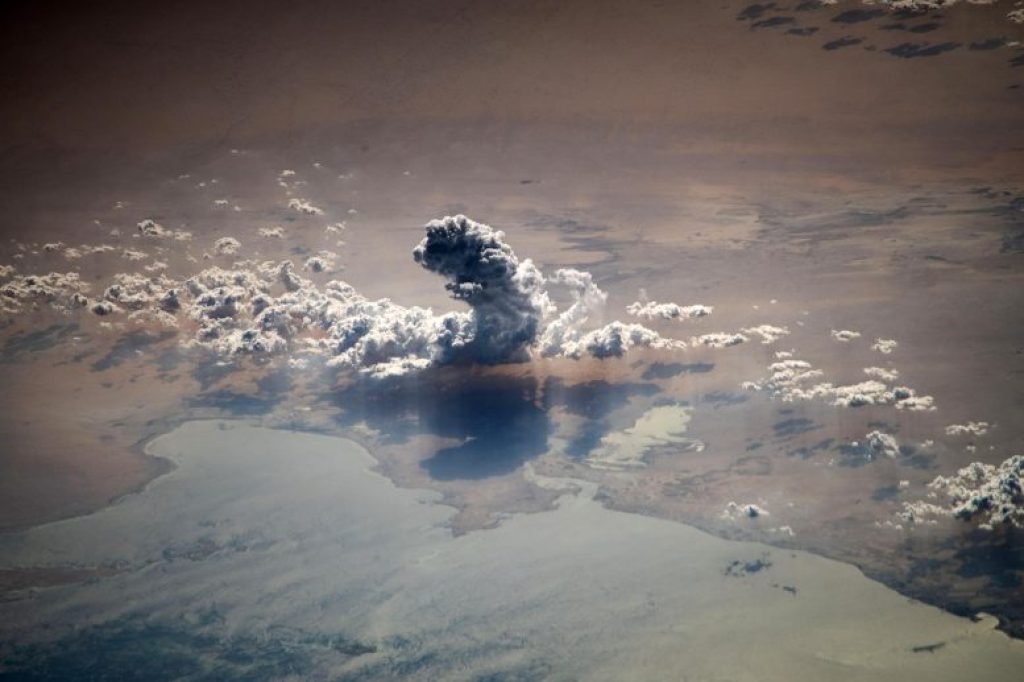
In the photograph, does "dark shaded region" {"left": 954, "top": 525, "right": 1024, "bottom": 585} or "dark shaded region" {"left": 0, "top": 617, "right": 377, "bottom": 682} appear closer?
"dark shaded region" {"left": 954, "top": 525, "right": 1024, "bottom": 585}

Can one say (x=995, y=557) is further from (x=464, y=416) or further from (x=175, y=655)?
(x=175, y=655)

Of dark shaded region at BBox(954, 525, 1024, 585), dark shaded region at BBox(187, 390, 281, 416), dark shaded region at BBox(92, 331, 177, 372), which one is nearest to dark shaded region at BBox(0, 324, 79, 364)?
dark shaded region at BBox(92, 331, 177, 372)

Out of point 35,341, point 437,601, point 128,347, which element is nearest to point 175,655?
point 437,601

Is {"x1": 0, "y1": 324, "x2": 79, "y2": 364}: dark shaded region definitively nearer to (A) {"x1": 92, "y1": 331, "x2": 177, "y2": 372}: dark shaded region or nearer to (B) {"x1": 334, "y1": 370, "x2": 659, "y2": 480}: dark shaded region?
(A) {"x1": 92, "y1": 331, "x2": 177, "y2": 372}: dark shaded region

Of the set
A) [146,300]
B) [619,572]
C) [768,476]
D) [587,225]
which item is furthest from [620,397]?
[146,300]

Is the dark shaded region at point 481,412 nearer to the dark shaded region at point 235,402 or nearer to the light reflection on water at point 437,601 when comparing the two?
the light reflection on water at point 437,601

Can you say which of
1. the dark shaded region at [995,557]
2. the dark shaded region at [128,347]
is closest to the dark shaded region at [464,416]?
the dark shaded region at [128,347]
